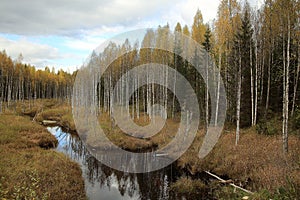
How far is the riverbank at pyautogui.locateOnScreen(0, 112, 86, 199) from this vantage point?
9.24 meters

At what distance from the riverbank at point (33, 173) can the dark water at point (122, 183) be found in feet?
2.91

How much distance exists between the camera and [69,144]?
23031mm

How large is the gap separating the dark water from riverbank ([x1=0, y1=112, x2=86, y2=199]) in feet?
2.91

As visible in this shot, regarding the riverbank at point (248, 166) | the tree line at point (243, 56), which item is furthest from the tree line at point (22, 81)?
the riverbank at point (248, 166)

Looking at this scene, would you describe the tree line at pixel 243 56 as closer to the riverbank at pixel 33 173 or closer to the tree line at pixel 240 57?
the tree line at pixel 240 57

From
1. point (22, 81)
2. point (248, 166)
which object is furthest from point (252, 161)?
point (22, 81)

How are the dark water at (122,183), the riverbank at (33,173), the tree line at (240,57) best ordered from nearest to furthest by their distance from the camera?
1. the riverbank at (33,173)
2. the dark water at (122,183)
3. the tree line at (240,57)

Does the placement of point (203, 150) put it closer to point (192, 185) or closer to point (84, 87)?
→ point (192, 185)

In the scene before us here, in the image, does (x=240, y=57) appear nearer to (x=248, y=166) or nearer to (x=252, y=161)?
(x=252, y=161)

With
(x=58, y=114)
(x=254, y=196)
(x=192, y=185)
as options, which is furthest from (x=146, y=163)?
(x=58, y=114)

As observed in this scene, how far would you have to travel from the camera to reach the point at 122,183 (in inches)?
544

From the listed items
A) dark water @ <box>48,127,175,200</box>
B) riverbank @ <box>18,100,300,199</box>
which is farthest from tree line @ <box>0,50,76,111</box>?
riverbank @ <box>18,100,300,199</box>

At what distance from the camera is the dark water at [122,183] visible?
12094 millimetres

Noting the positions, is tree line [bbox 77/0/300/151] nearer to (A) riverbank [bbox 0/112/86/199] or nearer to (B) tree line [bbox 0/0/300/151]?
(B) tree line [bbox 0/0/300/151]
